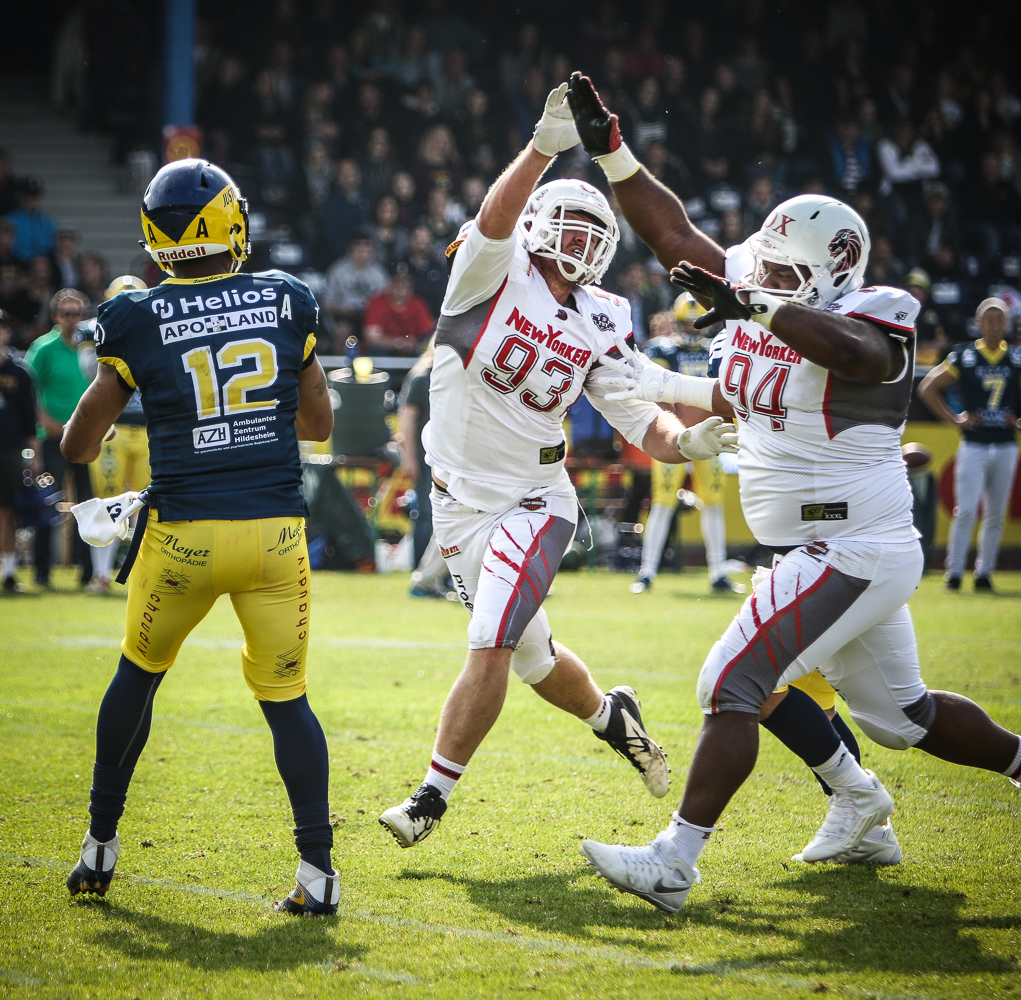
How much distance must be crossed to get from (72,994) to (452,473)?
2.11m

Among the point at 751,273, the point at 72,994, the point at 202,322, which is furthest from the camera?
the point at 751,273

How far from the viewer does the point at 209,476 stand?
3.34 metres

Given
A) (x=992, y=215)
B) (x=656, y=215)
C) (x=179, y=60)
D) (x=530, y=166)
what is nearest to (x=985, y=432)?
(x=656, y=215)

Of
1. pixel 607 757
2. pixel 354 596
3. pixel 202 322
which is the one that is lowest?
pixel 354 596

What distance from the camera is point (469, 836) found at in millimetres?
4082

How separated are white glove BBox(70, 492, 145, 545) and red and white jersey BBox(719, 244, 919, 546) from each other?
185 centimetres

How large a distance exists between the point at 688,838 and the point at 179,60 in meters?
13.4

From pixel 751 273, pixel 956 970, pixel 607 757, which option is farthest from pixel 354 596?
pixel 956 970

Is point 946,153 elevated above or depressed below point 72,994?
above

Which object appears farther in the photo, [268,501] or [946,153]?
[946,153]

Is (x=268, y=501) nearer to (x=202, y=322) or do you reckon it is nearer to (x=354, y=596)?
(x=202, y=322)

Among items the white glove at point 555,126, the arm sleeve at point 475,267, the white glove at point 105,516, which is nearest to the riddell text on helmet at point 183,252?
the white glove at point 105,516

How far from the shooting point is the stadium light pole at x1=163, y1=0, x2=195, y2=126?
1431 centimetres

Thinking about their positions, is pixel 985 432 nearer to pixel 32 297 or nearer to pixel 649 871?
pixel 649 871
